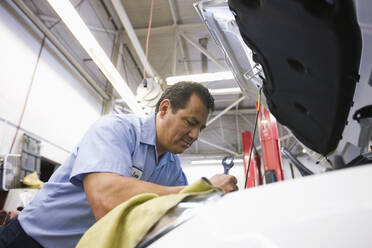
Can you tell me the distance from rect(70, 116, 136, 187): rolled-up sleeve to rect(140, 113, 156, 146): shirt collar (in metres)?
0.16

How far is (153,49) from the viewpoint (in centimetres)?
474

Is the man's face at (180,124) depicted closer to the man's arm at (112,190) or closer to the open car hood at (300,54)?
the open car hood at (300,54)

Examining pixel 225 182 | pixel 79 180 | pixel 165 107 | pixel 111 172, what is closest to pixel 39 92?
pixel 165 107

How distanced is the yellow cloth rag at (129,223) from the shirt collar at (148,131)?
74 centimetres

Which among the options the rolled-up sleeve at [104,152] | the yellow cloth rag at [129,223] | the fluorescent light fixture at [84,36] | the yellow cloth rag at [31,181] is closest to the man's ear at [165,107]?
the rolled-up sleeve at [104,152]

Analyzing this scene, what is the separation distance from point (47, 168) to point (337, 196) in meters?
4.49

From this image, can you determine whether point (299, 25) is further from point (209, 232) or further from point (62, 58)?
point (62, 58)

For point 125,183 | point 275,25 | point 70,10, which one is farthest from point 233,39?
point 70,10

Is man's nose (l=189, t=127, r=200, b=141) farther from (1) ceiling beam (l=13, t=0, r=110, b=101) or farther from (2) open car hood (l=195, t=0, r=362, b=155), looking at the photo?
(1) ceiling beam (l=13, t=0, r=110, b=101)

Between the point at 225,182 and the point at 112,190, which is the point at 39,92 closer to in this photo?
the point at 112,190

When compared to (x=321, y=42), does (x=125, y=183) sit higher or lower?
lower

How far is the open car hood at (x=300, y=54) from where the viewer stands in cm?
73

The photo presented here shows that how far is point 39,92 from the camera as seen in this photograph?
10.9 feet

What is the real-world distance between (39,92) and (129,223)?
359 centimetres
